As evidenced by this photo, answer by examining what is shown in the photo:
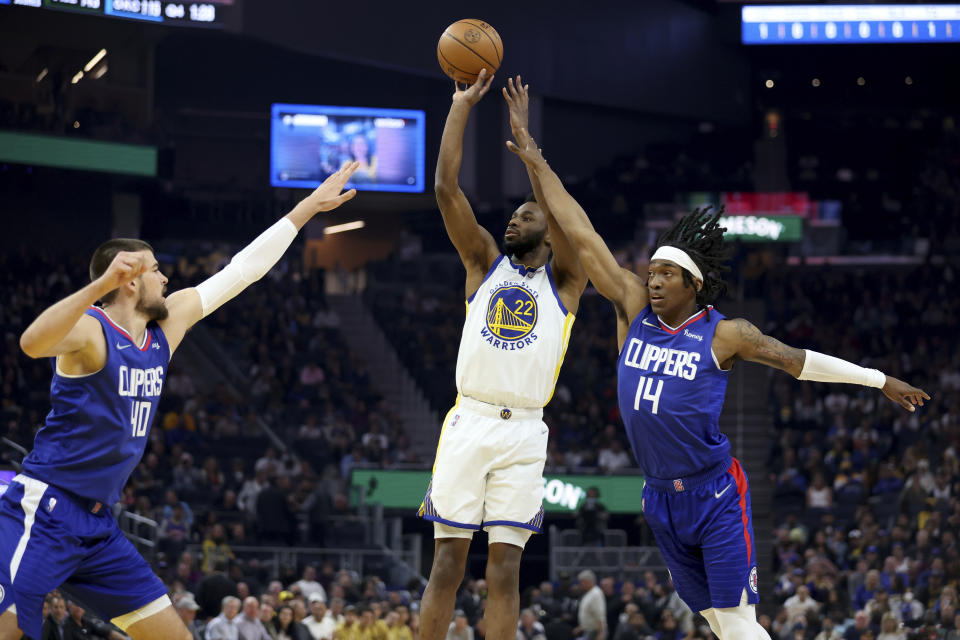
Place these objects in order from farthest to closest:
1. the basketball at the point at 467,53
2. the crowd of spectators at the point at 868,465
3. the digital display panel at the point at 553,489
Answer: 1. the digital display panel at the point at 553,489
2. the crowd of spectators at the point at 868,465
3. the basketball at the point at 467,53

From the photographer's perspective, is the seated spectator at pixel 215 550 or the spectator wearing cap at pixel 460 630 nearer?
the spectator wearing cap at pixel 460 630

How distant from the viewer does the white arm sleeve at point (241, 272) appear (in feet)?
19.0

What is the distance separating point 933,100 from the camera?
32062mm

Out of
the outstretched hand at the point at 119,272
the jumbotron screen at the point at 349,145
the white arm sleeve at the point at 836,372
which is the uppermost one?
the jumbotron screen at the point at 349,145

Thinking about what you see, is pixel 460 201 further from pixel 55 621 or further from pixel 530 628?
pixel 530 628

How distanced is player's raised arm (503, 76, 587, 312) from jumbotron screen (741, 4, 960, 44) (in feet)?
70.5

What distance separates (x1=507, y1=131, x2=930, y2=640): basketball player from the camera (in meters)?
5.82

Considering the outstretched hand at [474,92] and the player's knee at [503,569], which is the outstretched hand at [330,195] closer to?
the outstretched hand at [474,92]

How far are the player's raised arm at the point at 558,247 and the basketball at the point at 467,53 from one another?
1.15 ft

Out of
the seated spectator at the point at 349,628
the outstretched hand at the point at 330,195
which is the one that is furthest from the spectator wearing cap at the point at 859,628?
the outstretched hand at the point at 330,195

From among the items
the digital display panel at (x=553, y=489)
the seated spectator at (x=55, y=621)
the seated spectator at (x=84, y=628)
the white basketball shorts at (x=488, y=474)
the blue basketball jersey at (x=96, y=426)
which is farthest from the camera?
the digital display panel at (x=553, y=489)

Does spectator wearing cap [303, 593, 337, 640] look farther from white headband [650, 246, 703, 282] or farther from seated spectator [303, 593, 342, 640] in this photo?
white headband [650, 246, 703, 282]

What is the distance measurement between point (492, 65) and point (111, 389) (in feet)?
9.69

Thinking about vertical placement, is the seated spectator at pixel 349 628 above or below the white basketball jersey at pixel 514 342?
below
